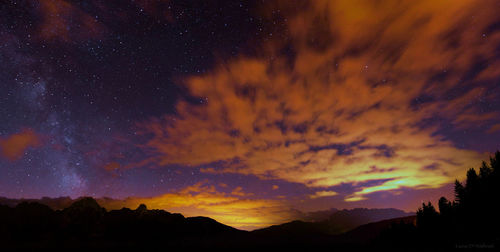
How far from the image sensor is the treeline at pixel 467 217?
52.7 m

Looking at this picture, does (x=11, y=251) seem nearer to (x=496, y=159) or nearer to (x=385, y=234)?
(x=385, y=234)

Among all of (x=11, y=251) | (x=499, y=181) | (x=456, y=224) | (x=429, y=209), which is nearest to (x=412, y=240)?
(x=429, y=209)

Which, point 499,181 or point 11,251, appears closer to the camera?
point 499,181

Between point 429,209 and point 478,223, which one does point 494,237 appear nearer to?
point 478,223

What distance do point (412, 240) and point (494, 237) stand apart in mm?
31251

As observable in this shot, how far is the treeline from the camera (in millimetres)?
52656

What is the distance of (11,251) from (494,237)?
882ft

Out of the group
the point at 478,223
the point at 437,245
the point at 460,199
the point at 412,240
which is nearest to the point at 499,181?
the point at 478,223

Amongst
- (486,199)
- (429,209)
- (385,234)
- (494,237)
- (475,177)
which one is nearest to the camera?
(494,237)

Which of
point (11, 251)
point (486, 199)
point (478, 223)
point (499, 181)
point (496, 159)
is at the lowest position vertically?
point (11, 251)

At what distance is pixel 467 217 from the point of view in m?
58.7

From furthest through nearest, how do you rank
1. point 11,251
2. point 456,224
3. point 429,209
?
point 11,251
point 429,209
point 456,224

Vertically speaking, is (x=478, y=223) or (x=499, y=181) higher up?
(x=499, y=181)

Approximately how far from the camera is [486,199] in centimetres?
5438
